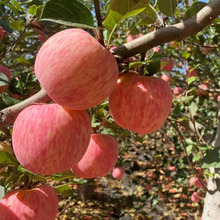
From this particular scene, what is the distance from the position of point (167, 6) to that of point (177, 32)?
27 centimetres

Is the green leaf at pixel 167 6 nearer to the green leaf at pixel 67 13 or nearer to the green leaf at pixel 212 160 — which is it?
the green leaf at pixel 67 13

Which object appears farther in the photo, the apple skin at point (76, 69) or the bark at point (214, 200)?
the bark at point (214, 200)

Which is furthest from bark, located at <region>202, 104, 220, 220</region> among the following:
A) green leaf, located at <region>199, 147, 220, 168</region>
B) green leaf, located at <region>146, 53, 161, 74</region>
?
green leaf, located at <region>146, 53, 161, 74</region>

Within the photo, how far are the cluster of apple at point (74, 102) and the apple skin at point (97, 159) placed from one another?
349 mm

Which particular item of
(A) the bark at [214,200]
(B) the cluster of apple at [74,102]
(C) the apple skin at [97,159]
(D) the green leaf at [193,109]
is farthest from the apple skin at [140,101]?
(D) the green leaf at [193,109]

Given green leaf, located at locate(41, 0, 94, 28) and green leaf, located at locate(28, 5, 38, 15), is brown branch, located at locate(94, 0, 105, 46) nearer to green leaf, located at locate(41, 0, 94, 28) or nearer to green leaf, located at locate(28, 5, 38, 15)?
green leaf, located at locate(41, 0, 94, 28)

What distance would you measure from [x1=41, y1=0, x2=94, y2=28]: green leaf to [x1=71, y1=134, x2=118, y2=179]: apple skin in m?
0.61

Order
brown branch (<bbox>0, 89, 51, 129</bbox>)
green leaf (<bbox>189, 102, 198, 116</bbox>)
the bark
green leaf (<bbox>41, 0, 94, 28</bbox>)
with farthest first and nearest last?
green leaf (<bbox>189, 102, 198, 116</bbox>)
the bark
brown branch (<bbox>0, 89, 51, 129</bbox>)
green leaf (<bbox>41, 0, 94, 28</bbox>)

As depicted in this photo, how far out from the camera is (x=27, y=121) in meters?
0.60

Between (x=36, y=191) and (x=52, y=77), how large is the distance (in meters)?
0.52

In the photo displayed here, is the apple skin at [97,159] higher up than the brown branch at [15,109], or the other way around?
the brown branch at [15,109]

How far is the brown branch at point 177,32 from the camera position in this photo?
58 cm

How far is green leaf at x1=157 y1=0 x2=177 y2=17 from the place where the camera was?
2.58ft

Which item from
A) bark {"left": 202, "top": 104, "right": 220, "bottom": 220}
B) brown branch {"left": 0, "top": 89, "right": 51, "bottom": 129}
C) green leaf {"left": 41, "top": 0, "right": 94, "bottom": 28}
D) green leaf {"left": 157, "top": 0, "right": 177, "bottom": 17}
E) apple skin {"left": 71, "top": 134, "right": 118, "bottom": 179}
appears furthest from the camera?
bark {"left": 202, "top": 104, "right": 220, "bottom": 220}
